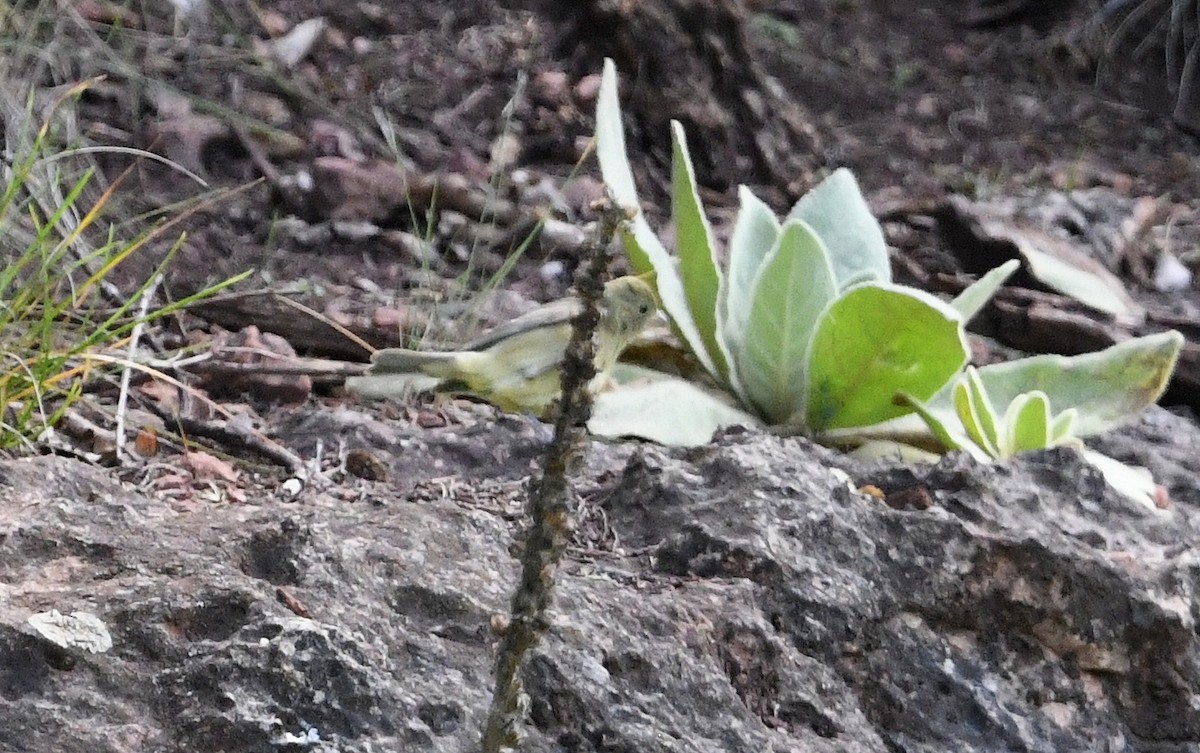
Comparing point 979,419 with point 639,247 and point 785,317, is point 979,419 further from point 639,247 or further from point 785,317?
point 639,247

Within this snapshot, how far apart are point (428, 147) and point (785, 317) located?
5.07ft

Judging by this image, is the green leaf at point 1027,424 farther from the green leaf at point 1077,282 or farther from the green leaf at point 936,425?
the green leaf at point 1077,282

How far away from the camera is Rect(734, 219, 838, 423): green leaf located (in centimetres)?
174

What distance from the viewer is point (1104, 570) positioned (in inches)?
50.1

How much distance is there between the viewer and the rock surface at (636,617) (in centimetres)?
97

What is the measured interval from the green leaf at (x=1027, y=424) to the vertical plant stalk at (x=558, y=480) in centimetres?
112

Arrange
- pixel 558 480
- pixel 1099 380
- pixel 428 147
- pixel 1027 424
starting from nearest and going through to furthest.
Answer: pixel 558 480 < pixel 1027 424 < pixel 1099 380 < pixel 428 147

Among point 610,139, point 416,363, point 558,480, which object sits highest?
point 558,480

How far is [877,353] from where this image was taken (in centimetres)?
167

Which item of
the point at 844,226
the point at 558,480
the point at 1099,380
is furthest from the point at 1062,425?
the point at 558,480

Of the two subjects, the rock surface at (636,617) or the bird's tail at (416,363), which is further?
the bird's tail at (416,363)

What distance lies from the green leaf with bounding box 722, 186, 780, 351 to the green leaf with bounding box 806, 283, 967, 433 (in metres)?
0.17

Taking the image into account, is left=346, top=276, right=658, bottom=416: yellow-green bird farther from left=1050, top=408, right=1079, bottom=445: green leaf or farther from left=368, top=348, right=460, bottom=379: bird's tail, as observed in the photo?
left=1050, top=408, right=1079, bottom=445: green leaf

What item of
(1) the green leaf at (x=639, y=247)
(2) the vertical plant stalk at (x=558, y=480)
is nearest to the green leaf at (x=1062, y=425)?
(1) the green leaf at (x=639, y=247)
